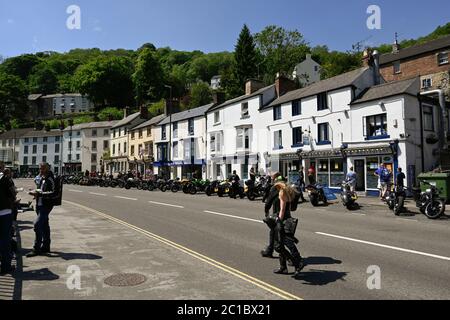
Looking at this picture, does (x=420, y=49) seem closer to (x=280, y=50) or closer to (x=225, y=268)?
(x=280, y=50)

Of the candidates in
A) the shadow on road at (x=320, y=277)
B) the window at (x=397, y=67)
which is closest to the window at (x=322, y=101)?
the shadow on road at (x=320, y=277)

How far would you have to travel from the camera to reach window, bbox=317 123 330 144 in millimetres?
28438

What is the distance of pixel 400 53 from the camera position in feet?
160

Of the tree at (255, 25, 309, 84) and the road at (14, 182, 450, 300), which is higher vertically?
the tree at (255, 25, 309, 84)

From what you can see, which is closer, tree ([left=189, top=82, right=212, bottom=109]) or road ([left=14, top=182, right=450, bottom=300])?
road ([left=14, top=182, right=450, bottom=300])

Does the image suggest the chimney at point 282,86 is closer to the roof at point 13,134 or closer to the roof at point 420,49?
the roof at point 420,49

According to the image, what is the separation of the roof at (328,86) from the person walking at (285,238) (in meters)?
22.4

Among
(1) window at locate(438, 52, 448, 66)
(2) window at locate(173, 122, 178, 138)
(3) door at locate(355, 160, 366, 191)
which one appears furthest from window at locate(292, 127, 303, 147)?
(1) window at locate(438, 52, 448, 66)

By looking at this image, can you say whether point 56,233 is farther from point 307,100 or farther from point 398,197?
point 307,100

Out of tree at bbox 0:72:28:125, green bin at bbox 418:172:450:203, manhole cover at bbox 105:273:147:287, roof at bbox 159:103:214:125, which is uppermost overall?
tree at bbox 0:72:28:125

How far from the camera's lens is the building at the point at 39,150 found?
85.0m

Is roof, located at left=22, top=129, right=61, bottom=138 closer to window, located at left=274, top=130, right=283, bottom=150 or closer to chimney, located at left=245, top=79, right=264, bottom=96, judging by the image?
chimney, located at left=245, top=79, right=264, bottom=96

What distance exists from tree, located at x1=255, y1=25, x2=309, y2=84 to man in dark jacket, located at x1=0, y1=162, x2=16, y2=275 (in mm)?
54149
